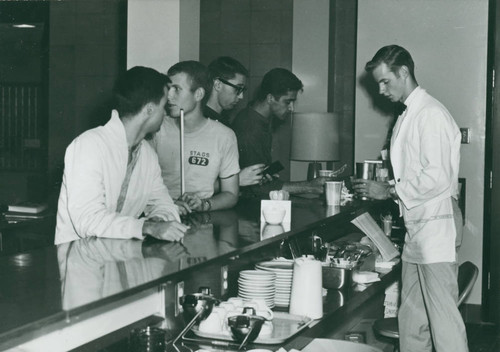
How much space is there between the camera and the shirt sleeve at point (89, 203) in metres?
2.36

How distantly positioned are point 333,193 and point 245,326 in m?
1.72

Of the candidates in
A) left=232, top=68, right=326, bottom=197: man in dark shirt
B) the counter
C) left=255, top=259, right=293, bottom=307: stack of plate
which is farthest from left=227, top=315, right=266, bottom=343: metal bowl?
left=232, top=68, right=326, bottom=197: man in dark shirt

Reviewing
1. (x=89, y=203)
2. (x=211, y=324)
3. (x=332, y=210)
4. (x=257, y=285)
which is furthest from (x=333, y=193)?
(x=89, y=203)

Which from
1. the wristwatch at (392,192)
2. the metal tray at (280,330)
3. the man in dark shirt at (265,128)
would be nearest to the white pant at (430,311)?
the wristwatch at (392,192)

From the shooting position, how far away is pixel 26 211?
440 centimetres

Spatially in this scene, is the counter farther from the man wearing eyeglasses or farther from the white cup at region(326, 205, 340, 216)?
the man wearing eyeglasses

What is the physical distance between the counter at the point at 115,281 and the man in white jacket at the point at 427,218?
49cm

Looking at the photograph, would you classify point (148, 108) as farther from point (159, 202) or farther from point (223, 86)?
point (223, 86)

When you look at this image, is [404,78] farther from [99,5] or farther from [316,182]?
[99,5]

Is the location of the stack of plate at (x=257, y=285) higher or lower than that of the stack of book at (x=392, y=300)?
higher

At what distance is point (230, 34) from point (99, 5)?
1.46 metres

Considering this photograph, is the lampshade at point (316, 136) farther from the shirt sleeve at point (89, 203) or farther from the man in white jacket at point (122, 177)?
the shirt sleeve at point (89, 203)

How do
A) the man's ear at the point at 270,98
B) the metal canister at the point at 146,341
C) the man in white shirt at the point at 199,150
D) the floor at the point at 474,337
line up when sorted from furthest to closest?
the man's ear at the point at 270,98 < the floor at the point at 474,337 < the man in white shirt at the point at 199,150 < the metal canister at the point at 146,341

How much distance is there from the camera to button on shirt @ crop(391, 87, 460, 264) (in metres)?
3.48
